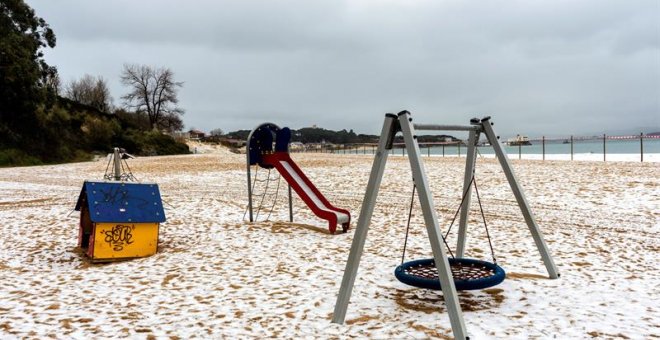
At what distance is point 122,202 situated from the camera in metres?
6.99

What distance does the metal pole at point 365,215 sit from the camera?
4.27 metres

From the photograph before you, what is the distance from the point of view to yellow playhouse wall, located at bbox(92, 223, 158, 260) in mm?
6707

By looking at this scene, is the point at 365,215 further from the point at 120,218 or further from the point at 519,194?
the point at 120,218

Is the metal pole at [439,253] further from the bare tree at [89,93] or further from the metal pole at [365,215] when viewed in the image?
the bare tree at [89,93]

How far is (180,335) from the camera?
4082 millimetres

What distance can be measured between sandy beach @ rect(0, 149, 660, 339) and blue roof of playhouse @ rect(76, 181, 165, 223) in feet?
2.06

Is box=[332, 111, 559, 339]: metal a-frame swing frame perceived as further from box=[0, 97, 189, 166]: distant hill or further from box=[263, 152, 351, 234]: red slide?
box=[0, 97, 189, 166]: distant hill

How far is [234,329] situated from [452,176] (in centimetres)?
1462

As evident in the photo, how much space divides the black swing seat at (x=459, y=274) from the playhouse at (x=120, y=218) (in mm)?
4102

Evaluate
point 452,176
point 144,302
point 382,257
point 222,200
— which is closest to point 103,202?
point 144,302

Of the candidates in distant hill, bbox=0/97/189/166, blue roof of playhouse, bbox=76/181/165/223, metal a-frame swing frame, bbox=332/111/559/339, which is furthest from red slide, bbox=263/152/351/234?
distant hill, bbox=0/97/189/166

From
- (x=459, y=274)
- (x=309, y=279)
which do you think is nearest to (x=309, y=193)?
(x=309, y=279)

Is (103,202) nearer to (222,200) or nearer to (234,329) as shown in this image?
(234,329)

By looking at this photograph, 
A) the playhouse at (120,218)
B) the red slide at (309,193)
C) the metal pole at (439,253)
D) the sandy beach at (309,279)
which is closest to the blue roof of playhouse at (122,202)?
the playhouse at (120,218)
